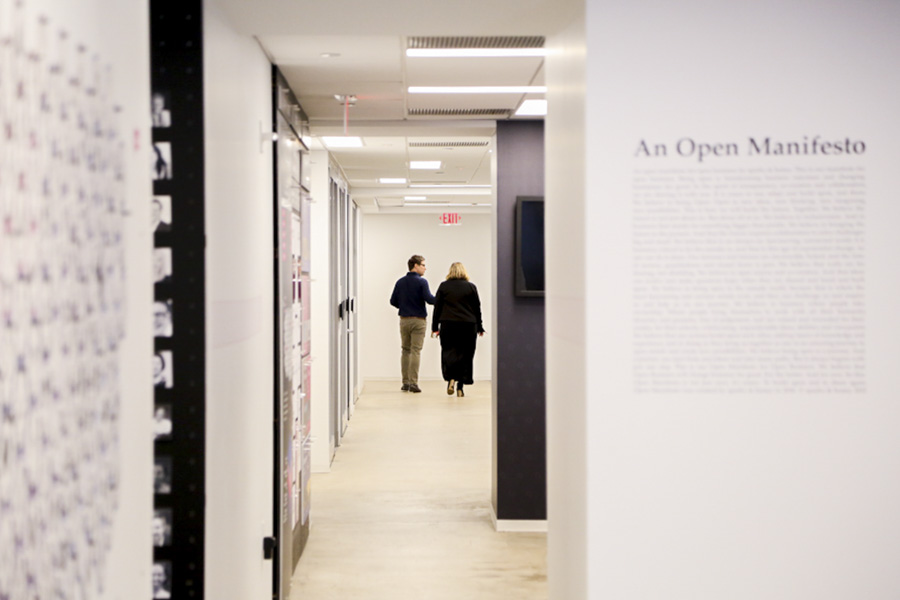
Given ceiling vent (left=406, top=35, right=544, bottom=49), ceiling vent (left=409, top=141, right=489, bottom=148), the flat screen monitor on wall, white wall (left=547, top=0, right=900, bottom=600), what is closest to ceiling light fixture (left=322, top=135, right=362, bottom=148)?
ceiling vent (left=409, top=141, right=489, bottom=148)

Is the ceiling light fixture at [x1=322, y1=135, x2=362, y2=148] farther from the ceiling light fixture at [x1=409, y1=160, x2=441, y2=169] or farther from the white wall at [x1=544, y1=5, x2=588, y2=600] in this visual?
the white wall at [x1=544, y1=5, x2=588, y2=600]

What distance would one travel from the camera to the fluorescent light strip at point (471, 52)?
353 cm

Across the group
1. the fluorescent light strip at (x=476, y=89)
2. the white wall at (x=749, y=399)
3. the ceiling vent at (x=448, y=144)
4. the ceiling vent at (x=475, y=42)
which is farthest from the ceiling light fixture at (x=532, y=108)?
the white wall at (x=749, y=399)

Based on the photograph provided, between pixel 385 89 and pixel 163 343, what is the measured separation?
2.35 m

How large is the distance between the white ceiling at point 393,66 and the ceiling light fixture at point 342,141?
15 centimetres

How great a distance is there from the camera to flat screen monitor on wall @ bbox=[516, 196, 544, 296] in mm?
4910

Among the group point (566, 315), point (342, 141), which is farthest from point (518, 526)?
point (342, 141)

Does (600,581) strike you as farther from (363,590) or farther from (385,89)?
(385,89)

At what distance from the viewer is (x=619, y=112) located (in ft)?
7.58

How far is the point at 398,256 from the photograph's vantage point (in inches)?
499

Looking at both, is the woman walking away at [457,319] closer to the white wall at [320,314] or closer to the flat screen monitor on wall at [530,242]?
the white wall at [320,314]

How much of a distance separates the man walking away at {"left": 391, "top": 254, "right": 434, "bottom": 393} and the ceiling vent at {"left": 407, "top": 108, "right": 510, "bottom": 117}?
18.2 feet

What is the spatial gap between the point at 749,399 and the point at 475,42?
6.39 ft

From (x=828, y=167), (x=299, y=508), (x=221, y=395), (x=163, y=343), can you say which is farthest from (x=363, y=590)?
(x=828, y=167)
